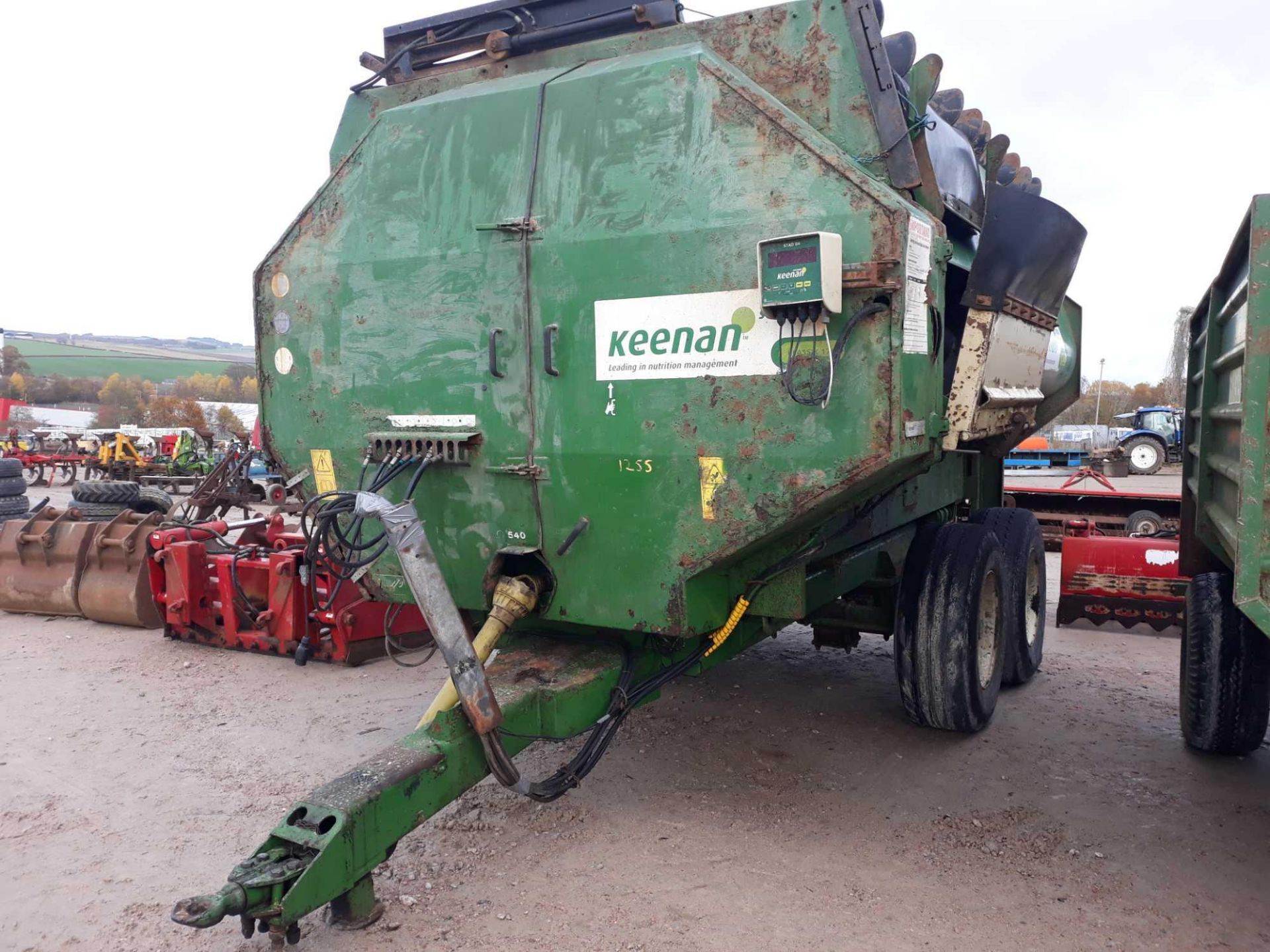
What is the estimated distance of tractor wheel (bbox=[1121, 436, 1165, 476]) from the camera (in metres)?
24.6

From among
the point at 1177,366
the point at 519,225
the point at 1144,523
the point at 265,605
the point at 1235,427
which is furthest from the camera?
the point at 1177,366

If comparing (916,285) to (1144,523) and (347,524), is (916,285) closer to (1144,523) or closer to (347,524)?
(347,524)

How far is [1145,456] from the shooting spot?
2466 cm

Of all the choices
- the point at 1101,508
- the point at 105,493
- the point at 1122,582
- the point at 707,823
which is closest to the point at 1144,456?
the point at 1101,508

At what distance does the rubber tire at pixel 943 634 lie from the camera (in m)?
4.39

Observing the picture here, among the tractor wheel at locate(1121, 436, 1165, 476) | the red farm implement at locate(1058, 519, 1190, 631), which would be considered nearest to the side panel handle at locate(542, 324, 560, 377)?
the red farm implement at locate(1058, 519, 1190, 631)

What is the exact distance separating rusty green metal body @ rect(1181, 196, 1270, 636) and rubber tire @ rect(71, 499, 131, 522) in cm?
1025

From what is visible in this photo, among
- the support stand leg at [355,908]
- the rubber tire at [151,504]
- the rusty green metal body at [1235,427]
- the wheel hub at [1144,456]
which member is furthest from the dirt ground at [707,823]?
the wheel hub at [1144,456]

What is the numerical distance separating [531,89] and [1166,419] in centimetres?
2765

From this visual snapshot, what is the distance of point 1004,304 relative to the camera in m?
3.79

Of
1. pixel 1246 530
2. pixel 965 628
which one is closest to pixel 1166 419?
pixel 965 628

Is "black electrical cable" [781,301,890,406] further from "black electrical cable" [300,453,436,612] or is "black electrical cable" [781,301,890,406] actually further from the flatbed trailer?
the flatbed trailer

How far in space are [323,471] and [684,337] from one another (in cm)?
174

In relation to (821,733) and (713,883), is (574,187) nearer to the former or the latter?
(713,883)
